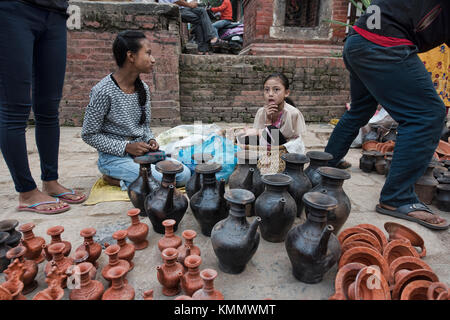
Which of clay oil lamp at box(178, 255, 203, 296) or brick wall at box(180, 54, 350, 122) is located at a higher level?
brick wall at box(180, 54, 350, 122)

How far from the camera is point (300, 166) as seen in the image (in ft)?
7.17

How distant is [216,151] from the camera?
295 centimetres

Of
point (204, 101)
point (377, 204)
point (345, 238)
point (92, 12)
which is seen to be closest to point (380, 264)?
point (345, 238)

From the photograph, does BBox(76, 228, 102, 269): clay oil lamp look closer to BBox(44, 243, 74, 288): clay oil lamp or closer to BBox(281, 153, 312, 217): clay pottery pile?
BBox(44, 243, 74, 288): clay oil lamp

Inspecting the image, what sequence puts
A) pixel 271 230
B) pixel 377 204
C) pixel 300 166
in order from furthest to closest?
1. pixel 377 204
2. pixel 300 166
3. pixel 271 230

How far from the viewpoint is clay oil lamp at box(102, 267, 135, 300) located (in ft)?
4.26

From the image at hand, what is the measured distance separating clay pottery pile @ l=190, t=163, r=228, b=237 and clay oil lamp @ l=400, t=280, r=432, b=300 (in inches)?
44.3

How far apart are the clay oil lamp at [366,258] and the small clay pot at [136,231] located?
1.24 metres

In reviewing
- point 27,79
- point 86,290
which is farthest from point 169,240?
point 27,79

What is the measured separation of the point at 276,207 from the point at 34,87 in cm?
213

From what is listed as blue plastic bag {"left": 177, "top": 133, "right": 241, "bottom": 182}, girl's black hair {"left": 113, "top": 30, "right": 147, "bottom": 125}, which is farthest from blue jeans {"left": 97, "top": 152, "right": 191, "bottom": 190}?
girl's black hair {"left": 113, "top": 30, "right": 147, "bottom": 125}

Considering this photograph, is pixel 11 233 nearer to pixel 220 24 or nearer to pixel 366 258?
pixel 366 258
